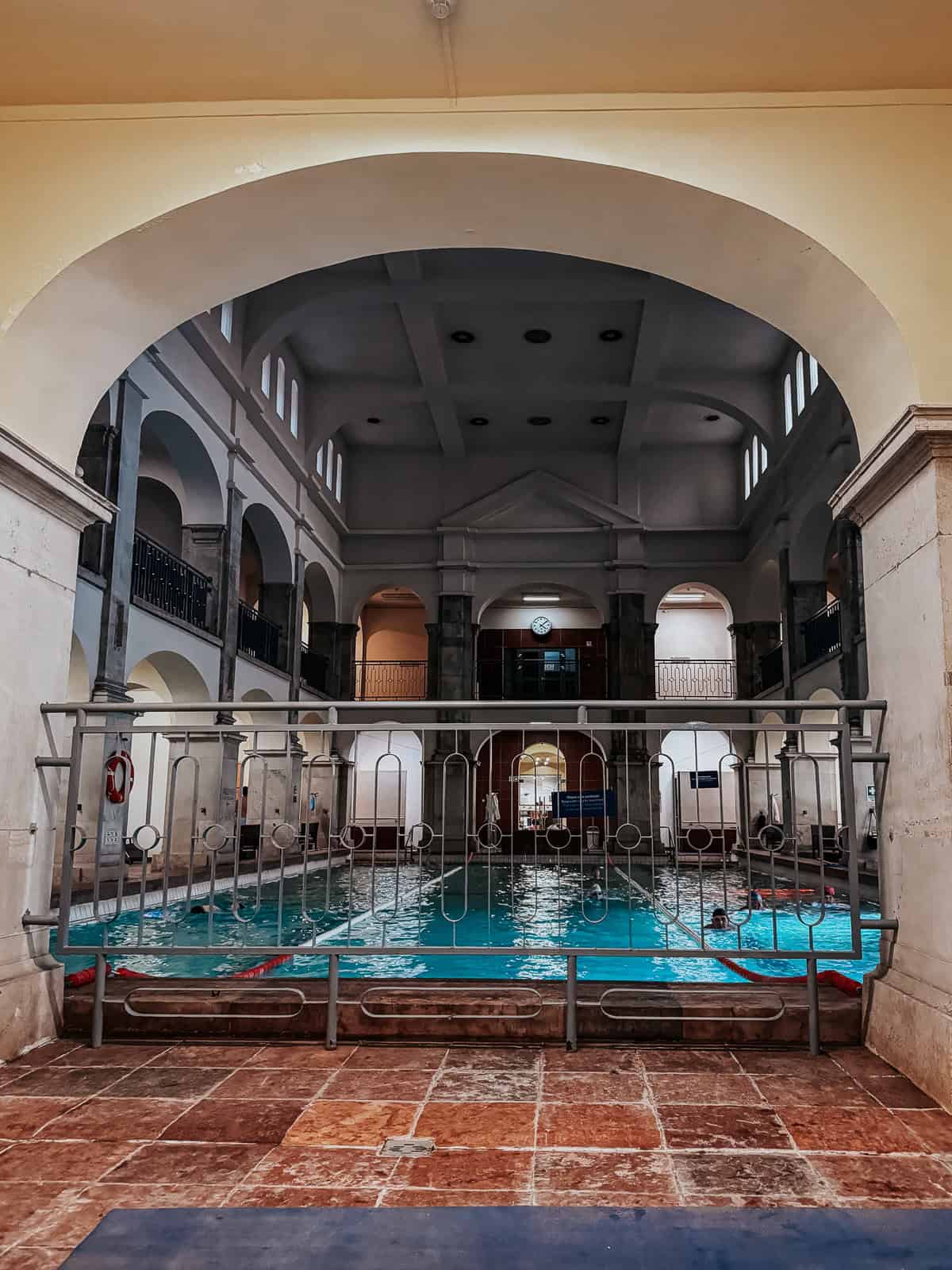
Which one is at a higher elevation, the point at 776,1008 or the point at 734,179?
the point at 734,179

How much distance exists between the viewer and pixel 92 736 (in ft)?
39.2

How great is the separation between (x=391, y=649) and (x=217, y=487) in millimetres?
15010

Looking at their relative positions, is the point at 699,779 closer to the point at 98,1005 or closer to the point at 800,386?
the point at 98,1005

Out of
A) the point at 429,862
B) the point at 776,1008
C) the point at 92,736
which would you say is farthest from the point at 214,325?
the point at 776,1008

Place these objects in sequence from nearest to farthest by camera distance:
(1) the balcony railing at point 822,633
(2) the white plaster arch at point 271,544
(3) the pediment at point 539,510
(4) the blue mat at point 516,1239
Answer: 1. (4) the blue mat at point 516,1239
2. (1) the balcony railing at point 822,633
3. (2) the white plaster arch at point 271,544
4. (3) the pediment at point 539,510

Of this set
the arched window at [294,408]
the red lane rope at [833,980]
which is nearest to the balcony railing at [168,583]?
the arched window at [294,408]

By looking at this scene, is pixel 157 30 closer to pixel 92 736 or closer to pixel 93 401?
pixel 93 401

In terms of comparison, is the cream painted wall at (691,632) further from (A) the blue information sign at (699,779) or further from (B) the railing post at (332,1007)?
(B) the railing post at (332,1007)

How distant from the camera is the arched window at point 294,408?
18.9m

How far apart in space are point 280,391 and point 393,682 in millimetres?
11208

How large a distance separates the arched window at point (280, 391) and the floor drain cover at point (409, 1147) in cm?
1624

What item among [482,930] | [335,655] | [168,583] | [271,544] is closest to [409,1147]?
[482,930]

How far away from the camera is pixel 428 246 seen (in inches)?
214

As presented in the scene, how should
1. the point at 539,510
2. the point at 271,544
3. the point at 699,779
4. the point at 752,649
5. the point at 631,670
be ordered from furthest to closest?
1. the point at 539,510
2. the point at 631,670
3. the point at 752,649
4. the point at 271,544
5. the point at 699,779
